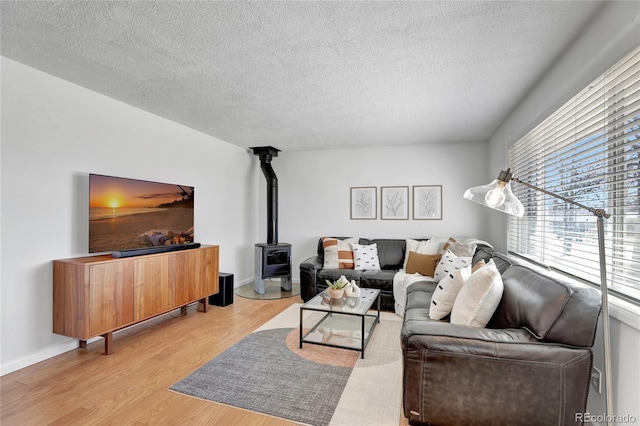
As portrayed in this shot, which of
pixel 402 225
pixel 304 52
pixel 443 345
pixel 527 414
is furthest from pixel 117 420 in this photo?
pixel 402 225

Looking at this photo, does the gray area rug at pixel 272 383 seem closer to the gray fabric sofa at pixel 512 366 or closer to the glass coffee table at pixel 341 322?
the glass coffee table at pixel 341 322

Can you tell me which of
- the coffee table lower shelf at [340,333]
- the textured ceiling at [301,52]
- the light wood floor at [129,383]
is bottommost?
the light wood floor at [129,383]

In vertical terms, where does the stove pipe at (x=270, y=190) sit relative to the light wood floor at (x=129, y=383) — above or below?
Answer: above

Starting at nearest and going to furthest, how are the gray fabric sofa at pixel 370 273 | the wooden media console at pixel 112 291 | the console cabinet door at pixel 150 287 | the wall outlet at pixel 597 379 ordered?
the wall outlet at pixel 597 379 < the wooden media console at pixel 112 291 < the console cabinet door at pixel 150 287 < the gray fabric sofa at pixel 370 273

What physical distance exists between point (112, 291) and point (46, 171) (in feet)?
3.81

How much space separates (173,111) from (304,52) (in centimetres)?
202

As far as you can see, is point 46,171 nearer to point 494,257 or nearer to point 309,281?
point 309,281

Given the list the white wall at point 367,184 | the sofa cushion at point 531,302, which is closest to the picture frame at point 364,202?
the white wall at point 367,184

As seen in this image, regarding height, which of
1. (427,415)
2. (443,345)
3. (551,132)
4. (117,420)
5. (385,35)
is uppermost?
(385,35)

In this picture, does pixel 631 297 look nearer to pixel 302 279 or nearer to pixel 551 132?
pixel 551 132

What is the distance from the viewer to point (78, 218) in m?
2.81

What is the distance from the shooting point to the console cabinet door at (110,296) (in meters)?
2.51

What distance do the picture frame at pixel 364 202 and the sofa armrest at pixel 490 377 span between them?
3.42 m

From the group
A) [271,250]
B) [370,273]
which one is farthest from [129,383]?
[370,273]
